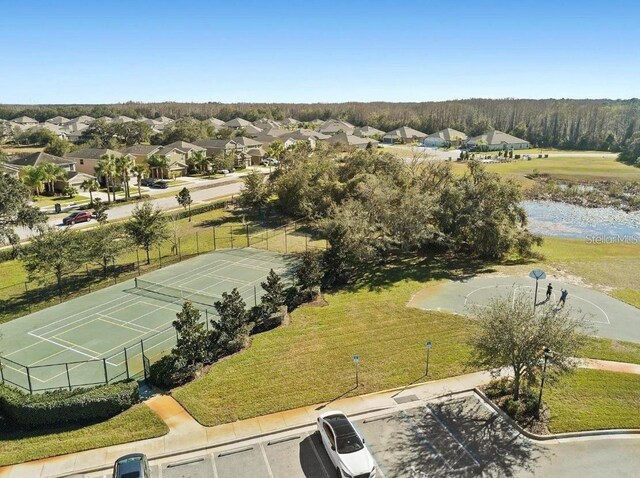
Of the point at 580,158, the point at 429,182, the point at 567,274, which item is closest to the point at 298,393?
the point at 567,274

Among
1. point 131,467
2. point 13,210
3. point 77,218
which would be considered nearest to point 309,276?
point 131,467

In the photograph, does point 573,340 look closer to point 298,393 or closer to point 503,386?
point 503,386

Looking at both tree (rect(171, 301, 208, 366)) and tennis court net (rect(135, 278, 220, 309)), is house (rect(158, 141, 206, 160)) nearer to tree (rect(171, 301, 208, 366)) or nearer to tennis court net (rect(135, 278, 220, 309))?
tennis court net (rect(135, 278, 220, 309))

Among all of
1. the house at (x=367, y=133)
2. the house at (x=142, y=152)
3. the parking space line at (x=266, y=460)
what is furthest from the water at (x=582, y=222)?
the house at (x=367, y=133)

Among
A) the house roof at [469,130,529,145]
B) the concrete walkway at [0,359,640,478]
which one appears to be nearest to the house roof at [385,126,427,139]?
the house roof at [469,130,529,145]

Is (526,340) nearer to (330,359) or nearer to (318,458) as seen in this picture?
(318,458)

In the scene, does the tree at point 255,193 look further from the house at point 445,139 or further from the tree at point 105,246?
the house at point 445,139
